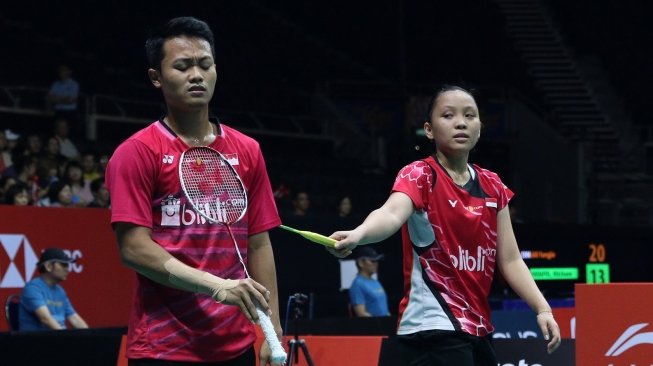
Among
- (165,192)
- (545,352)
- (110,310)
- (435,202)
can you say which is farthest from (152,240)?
(110,310)

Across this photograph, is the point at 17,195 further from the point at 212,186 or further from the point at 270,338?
the point at 270,338

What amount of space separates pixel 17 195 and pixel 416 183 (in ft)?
20.8

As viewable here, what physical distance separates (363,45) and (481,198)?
62.7 feet

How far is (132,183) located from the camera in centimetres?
352

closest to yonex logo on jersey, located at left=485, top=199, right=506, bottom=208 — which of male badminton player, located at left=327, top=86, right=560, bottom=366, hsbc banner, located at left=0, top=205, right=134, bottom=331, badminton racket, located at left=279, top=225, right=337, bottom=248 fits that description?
male badminton player, located at left=327, top=86, right=560, bottom=366

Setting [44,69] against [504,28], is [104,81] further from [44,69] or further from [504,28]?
[504,28]

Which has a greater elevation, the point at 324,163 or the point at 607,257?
the point at 324,163

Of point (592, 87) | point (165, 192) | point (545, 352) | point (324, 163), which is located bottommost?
point (545, 352)

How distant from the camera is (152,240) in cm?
353

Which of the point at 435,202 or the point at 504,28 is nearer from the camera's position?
the point at 435,202

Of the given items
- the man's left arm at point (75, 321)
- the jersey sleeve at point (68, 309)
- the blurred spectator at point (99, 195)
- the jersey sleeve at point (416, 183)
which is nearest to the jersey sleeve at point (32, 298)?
the jersey sleeve at point (68, 309)

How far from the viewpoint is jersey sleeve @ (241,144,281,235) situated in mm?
3756

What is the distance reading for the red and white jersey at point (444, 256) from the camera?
450 cm

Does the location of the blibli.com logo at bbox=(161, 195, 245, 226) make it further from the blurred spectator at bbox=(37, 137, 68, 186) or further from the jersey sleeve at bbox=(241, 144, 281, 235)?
the blurred spectator at bbox=(37, 137, 68, 186)
